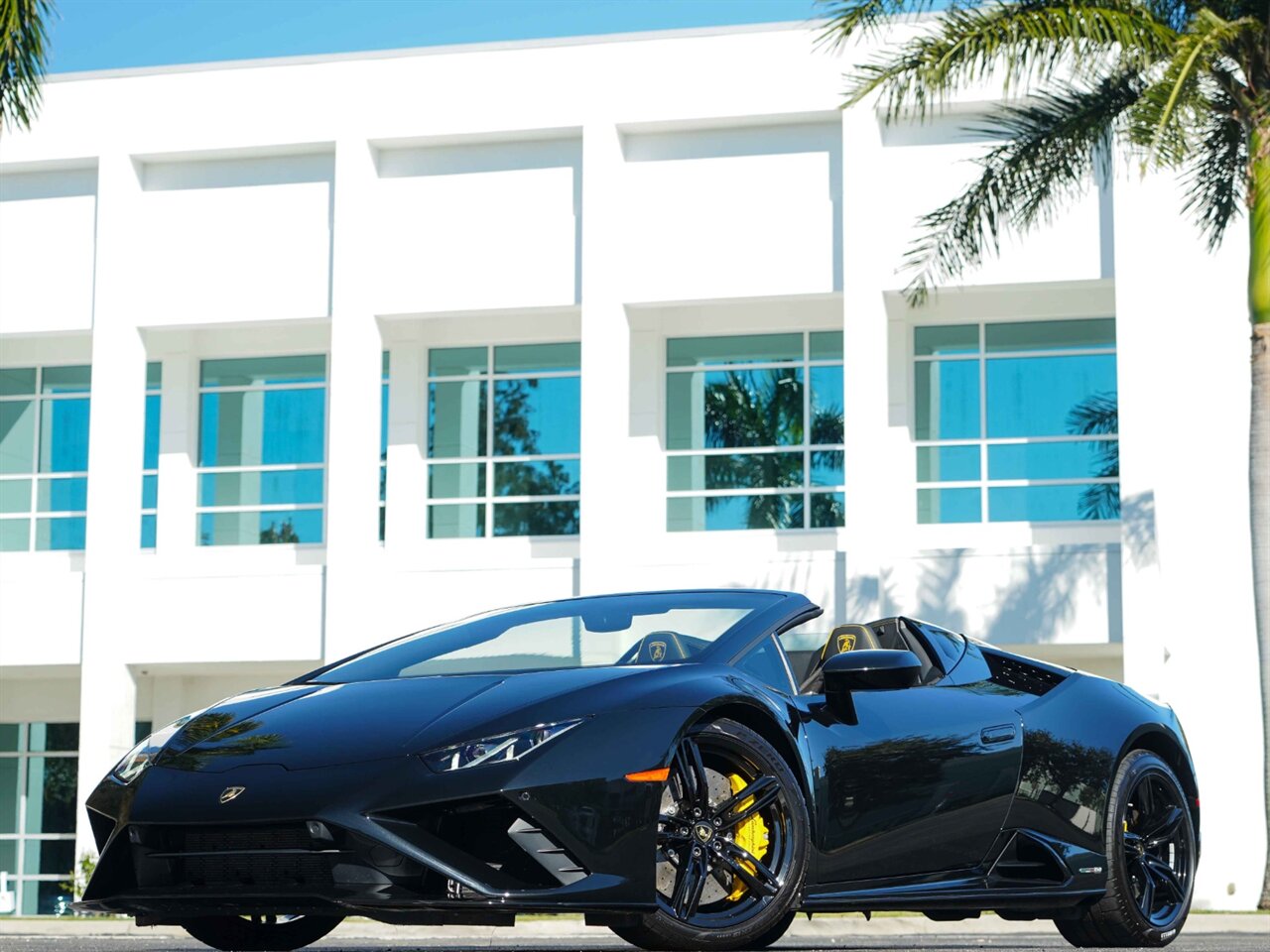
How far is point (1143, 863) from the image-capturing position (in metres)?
7.37

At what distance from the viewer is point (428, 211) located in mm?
24312

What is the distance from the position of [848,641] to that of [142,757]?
245 cm

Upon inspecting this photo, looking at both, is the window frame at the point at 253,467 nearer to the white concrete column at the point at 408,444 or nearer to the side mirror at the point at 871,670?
the white concrete column at the point at 408,444

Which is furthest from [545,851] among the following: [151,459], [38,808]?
[38,808]

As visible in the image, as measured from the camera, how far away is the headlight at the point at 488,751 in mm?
5266

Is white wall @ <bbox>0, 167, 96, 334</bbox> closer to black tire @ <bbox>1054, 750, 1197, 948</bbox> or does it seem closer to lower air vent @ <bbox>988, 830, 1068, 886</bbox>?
black tire @ <bbox>1054, 750, 1197, 948</bbox>

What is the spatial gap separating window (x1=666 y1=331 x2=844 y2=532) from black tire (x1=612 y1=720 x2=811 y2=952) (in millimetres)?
18851

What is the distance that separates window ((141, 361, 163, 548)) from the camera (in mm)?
26719

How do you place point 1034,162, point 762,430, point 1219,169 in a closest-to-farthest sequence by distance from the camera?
1. point 1219,169
2. point 1034,162
3. point 762,430

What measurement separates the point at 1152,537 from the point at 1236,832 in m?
3.35

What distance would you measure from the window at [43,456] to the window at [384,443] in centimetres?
423

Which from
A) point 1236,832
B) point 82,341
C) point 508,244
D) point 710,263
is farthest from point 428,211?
point 1236,832

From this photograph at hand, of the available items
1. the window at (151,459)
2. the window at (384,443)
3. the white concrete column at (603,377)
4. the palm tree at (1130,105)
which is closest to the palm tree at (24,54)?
the palm tree at (1130,105)

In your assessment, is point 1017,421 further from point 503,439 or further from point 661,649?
point 661,649
